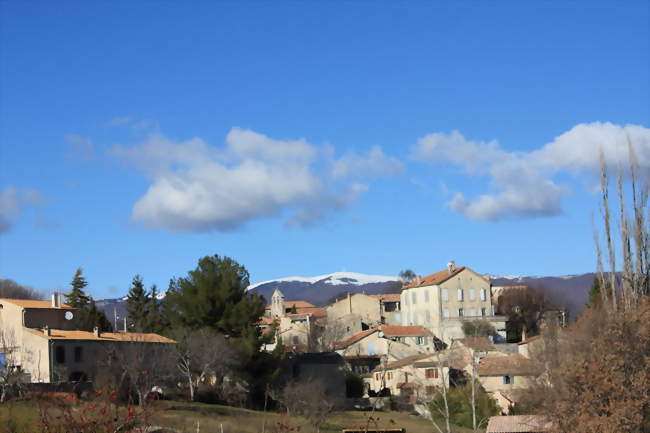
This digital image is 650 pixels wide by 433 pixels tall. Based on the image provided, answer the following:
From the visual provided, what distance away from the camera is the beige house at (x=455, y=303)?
85.9 m

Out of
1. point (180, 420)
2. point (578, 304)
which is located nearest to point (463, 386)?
point (180, 420)

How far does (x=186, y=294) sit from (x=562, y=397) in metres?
32.1

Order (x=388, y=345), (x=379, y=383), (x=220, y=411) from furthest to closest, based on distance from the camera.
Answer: (x=388, y=345)
(x=379, y=383)
(x=220, y=411)

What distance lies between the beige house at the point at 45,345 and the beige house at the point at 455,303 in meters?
39.9

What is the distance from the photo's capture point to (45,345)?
4881 centimetres

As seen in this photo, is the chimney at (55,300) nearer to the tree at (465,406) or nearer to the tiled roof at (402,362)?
the tree at (465,406)

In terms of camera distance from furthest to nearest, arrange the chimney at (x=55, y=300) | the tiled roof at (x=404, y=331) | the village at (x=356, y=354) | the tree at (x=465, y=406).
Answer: the tiled roof at (x=404, y=331)
the chimney at (x=55, y=300)
the tree at (x=465, y=406)
the village at (x=356, y=354)

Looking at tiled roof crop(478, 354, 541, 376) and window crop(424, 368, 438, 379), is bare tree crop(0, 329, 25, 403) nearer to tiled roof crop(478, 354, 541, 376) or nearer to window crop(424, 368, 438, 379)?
window crop(424, 368, 438, 379)

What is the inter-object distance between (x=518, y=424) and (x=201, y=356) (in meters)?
20.3

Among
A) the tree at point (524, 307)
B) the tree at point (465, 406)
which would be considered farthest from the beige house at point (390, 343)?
the tree at point (465, 406)

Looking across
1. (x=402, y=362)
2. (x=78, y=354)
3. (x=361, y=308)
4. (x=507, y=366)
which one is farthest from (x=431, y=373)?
(x=361, y=308)

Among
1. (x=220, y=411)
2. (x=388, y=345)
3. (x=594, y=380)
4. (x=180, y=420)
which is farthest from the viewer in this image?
(x=388, y=345)

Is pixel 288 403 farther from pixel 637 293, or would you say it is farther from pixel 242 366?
pixel 637 293

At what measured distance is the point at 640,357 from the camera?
104 ft
